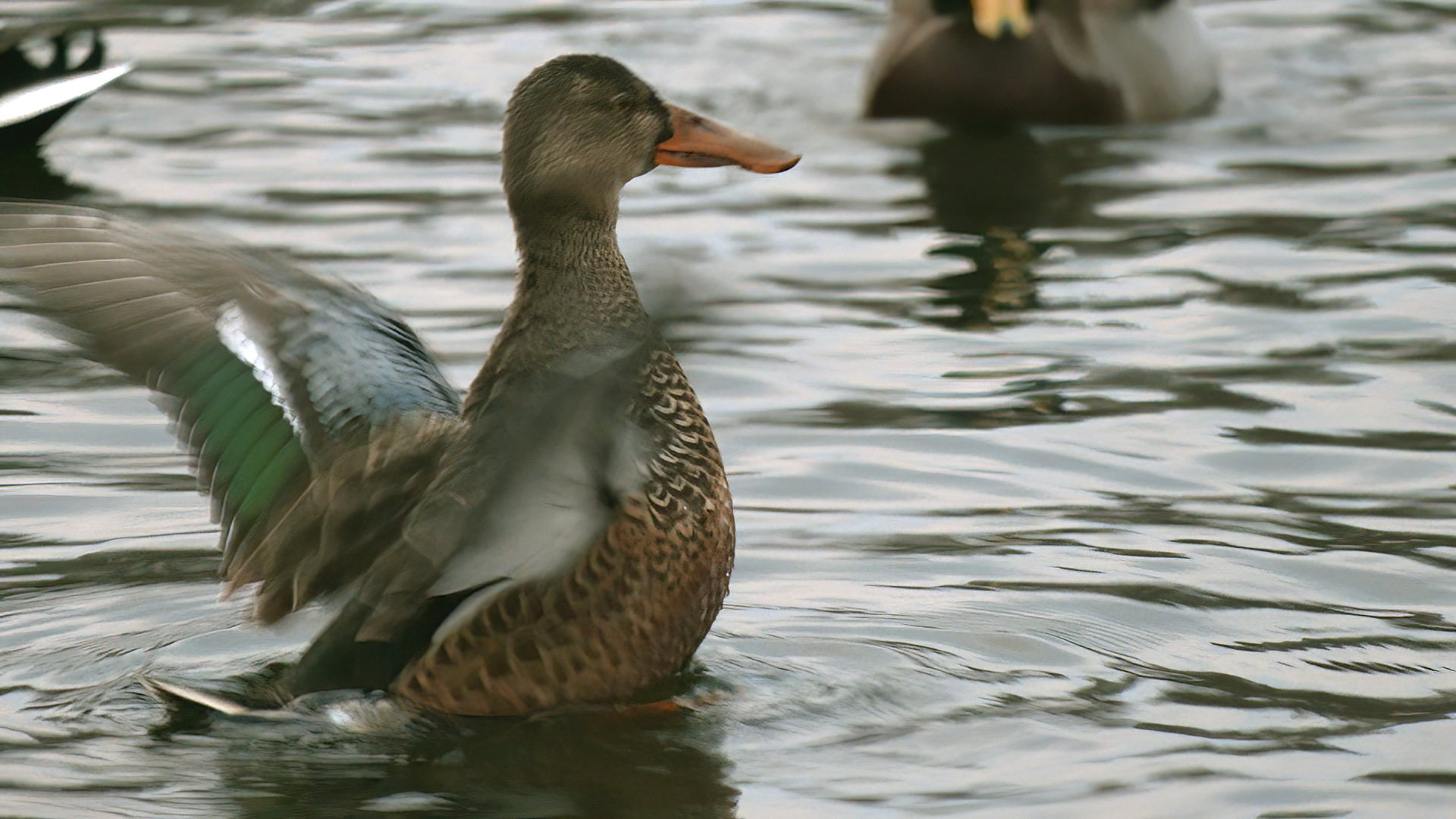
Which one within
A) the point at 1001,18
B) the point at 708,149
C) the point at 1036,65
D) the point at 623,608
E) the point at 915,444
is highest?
the point at 708,149

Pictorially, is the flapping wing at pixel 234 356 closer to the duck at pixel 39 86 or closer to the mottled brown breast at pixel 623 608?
the mottled brown breast at pixel 623 608

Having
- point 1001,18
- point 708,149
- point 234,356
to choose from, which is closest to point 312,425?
point 234,356

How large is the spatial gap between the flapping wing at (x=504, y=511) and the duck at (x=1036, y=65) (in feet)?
18.5

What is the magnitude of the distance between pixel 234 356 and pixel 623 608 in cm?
83

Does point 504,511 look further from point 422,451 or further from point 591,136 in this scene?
point 591,136

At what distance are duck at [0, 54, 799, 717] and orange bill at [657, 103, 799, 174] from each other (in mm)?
203

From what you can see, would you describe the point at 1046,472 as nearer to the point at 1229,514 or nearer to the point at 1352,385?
the point at 1229,514

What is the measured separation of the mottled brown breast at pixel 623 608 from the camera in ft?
13.2

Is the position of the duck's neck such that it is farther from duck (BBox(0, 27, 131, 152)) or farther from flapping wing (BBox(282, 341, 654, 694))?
duck (BBox(0, 27, 131, 152))

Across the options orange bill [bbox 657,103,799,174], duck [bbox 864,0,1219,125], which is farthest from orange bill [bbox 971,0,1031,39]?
orange bill [bbox 657,103,799,174]

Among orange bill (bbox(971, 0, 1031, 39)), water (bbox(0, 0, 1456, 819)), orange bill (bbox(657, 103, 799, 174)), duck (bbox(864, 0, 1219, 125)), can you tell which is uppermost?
orange bill (bbox(657, 103, 799, 174))

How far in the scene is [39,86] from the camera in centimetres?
850

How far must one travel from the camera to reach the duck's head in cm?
423

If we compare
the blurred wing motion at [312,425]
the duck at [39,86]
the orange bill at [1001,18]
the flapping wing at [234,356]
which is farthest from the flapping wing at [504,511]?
the orange bill at [1001,18]
